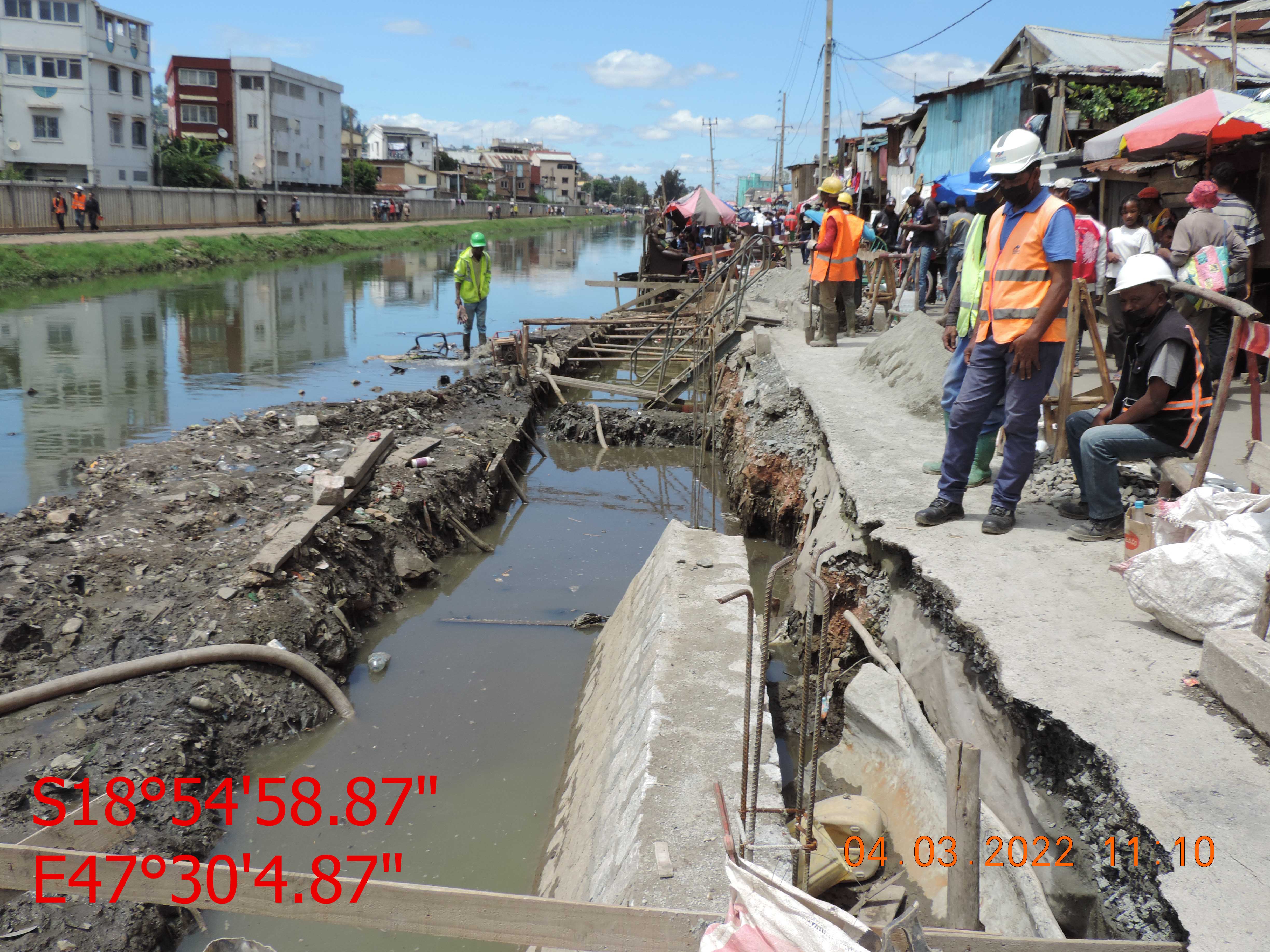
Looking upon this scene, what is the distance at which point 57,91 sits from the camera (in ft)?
129

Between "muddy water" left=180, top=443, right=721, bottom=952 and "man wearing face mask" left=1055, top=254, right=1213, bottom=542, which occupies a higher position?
"man wearing face mask" left=1055, top=254, right=1213, bottom=542

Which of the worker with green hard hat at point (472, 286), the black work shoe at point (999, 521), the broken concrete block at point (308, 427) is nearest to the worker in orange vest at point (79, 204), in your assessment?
the worker with green hard hat at point (472, 286)

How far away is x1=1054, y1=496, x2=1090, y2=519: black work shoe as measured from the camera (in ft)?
15.8

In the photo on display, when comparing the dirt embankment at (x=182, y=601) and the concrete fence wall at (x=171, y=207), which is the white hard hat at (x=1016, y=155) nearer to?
the dirt embankment at (x=182, y=601)

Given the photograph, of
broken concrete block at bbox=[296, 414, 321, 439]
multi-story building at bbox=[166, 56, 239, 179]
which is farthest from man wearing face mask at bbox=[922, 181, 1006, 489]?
multi-story building at bbox=[166, 56, 239, 179]

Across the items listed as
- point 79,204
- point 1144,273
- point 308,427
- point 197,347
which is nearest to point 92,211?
point 79,204

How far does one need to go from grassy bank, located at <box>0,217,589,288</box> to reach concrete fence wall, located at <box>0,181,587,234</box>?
6.65 ft

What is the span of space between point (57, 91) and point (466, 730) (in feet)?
150

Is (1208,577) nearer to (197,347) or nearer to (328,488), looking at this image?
(328,488)

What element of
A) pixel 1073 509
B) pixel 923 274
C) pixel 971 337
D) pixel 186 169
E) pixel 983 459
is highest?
pixel 186 169

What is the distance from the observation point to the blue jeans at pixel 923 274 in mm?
12086

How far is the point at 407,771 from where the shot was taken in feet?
15.9

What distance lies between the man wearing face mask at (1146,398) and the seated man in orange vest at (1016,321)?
0.28m

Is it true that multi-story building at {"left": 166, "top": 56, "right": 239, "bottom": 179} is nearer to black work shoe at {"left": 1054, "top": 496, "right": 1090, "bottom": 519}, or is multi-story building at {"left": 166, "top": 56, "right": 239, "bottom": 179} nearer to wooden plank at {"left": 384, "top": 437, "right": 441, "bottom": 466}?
wooden plank at {"left": 384, "top": 437, "right": 441, "bottom": 466}
